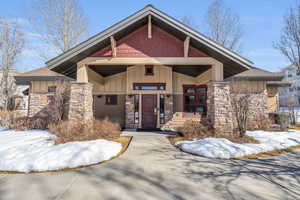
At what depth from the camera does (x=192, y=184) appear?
3182 millimetres

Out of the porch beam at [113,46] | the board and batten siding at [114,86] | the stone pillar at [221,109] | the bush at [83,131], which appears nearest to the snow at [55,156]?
the bush at [83,131]

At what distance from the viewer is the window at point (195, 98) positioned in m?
10.2

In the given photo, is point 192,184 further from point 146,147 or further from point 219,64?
point 219,64

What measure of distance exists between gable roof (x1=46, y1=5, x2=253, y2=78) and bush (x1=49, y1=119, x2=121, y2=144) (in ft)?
9.05

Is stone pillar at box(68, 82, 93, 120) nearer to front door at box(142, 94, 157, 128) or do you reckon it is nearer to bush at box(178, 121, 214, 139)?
front door at box(142, 94, 157, 128)

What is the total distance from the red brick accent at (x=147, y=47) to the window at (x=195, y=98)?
3.62 metres

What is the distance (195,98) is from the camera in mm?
10344

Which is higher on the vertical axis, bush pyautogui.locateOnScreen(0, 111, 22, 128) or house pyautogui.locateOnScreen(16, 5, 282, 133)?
house pyautogui.locateOnScreen(16, 5, 282, 133)

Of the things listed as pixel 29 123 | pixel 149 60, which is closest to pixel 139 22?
pixel 149 60

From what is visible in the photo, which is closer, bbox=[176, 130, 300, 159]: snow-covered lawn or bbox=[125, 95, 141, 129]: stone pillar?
bbox=[176, 130, 300, 159]: snow-covered lawn

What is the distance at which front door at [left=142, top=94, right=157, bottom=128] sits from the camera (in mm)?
9930

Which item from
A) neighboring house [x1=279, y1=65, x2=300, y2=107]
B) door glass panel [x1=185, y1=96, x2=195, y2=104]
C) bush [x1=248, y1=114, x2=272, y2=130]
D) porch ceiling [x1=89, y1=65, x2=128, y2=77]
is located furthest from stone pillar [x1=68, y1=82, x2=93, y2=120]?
neighboring house [x1=279, y1=65, x2=300, y2=107]

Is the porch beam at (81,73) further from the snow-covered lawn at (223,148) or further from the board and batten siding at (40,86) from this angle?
the board and batten siding at (40,86)

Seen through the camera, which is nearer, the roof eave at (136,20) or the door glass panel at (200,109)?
the roof eave at (136,20)
